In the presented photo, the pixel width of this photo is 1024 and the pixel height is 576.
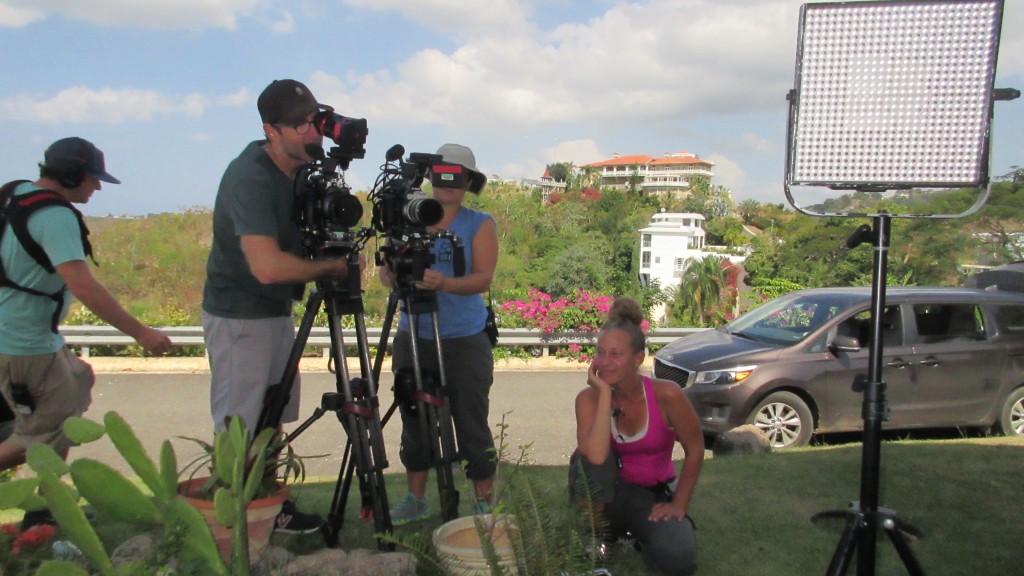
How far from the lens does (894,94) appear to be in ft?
8.68

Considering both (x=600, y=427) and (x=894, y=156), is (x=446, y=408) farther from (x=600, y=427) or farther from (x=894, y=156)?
(x=894, y=156)

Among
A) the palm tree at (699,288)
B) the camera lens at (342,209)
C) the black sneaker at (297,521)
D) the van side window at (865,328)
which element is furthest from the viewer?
the palm tree at (699,288)

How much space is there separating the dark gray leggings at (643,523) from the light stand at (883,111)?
65cm

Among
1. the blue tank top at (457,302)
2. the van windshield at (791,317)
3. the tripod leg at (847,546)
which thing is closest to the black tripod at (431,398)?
the blue tank top at (457,302)

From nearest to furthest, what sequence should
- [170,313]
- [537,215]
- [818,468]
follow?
[818,468]
[170,313]
[537,215]

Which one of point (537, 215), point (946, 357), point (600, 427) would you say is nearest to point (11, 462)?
point (600, 427)

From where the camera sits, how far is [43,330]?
11.4 ft

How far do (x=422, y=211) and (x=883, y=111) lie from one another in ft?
5.85

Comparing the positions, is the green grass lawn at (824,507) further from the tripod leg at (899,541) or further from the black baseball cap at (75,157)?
the black baseball cap at (75,157)

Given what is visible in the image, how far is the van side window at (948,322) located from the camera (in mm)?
7422

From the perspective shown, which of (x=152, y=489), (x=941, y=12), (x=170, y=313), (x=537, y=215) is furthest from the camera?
(x=537, y=215)

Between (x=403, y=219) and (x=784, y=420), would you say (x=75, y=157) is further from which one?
(x=784, y=420)

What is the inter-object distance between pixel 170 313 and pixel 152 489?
12.5 meters

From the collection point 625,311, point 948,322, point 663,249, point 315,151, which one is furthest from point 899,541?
point 663,249
